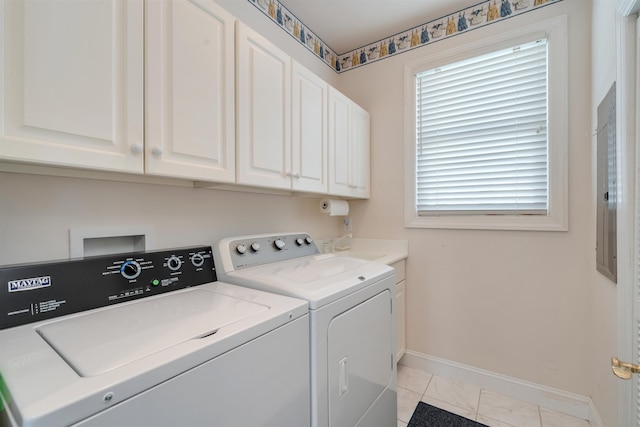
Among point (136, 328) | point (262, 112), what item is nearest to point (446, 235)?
point (262, 112)

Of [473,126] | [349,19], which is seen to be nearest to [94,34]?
[349,19]

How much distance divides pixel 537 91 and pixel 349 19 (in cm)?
145

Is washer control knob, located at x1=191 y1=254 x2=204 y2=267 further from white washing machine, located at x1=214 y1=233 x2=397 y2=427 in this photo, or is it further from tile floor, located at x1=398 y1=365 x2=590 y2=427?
tile floor, located at x1=398 y1=365 x2=590 y2=427

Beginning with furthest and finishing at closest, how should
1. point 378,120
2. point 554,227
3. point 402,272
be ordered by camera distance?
point 378,120 → point 402,272 → point 554,227

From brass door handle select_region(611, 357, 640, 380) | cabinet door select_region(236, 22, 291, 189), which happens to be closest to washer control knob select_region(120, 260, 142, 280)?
cabinet door select_region(236, 22, 291, 189)

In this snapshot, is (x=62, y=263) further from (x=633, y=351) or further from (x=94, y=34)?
(x=633, y=351)

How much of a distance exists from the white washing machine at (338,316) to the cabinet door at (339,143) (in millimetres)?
599

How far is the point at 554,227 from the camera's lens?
6.03 ft

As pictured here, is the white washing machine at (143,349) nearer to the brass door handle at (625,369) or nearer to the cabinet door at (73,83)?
the cabinet door at (73,83)

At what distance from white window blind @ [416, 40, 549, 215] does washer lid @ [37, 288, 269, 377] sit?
186cm

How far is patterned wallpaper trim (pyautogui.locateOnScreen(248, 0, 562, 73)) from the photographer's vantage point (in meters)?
1.98

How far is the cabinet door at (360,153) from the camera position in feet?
7.54

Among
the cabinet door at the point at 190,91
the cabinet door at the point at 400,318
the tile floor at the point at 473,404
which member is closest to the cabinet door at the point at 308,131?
the cabinet door at the point at 190,91

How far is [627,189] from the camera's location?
99 centimetres
